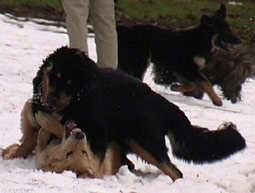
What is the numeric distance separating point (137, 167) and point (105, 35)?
2.66 m

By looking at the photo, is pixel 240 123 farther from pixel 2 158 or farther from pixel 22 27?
pixel 22 27

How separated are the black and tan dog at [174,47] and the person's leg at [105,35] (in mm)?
1861

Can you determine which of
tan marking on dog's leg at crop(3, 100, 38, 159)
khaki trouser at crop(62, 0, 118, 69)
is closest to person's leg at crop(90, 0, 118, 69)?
khaki trouser at crop(62, 0, 118, 69)

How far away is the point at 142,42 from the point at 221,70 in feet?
4.28

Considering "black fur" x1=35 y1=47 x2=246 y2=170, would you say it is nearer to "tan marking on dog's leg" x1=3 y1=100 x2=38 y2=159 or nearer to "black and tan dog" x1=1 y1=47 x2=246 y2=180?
"black and tan dog" x1=1 y1=47 x2=246 y2=180

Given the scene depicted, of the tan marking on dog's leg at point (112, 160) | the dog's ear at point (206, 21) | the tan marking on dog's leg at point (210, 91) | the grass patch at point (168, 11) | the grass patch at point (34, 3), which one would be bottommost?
the grass patch at point (168, 11)

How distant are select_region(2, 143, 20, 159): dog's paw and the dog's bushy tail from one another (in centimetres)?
128

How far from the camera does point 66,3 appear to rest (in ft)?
25.4

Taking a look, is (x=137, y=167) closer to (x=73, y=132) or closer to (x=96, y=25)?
(x=73, y=132)

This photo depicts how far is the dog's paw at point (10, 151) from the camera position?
553 centimetres

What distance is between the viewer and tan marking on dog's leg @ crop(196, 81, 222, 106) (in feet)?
31.9

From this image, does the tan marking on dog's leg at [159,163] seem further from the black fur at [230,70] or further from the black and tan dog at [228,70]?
the black fur at [230,70]

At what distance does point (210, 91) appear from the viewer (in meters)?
9.80

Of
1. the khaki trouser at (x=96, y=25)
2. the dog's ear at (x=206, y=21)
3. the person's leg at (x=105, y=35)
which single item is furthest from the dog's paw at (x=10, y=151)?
the dog's ear at (x=206, y=21)
